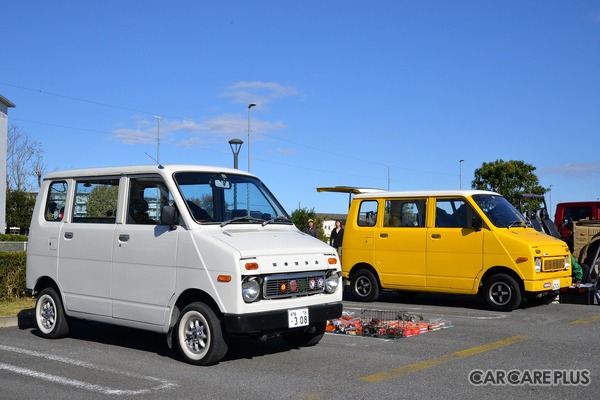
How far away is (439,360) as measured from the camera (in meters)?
7.51

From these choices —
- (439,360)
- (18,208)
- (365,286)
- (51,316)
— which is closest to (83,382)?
(51,316)

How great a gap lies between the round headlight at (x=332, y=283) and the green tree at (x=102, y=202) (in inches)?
112

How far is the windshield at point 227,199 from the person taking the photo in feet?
26.0

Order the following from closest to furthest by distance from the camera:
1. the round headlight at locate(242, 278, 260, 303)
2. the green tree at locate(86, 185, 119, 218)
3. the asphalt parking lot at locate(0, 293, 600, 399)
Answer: the asphalt parking lot at locate(0, 293, 600, 399), the round headlight at locate(242, 278, 260, 303), the green tree at locate(86, 185, 119, 218)

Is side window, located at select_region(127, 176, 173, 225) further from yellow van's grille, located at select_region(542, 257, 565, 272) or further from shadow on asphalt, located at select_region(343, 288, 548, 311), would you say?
yellow van's grille, located at select_region(542, 257, 565, 272)

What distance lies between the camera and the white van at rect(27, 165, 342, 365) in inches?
281

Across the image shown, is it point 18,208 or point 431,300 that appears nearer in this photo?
point 431,300

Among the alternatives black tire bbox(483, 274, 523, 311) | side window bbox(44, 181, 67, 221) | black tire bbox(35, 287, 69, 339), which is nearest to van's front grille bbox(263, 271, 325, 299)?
black tire bbox(35, 287, 69, 339)

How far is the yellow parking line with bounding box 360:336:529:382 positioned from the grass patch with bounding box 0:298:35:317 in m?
6.69

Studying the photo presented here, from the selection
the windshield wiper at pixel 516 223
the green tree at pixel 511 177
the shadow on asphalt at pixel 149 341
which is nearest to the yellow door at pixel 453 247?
the windshield wiper at pixel 516 223

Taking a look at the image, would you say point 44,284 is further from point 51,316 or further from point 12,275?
point 12,275

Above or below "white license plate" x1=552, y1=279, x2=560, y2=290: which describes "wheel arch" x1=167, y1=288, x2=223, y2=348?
above

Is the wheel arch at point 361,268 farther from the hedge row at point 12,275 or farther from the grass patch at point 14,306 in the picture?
the hedge row at point 12,275

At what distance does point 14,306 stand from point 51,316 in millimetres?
3167
